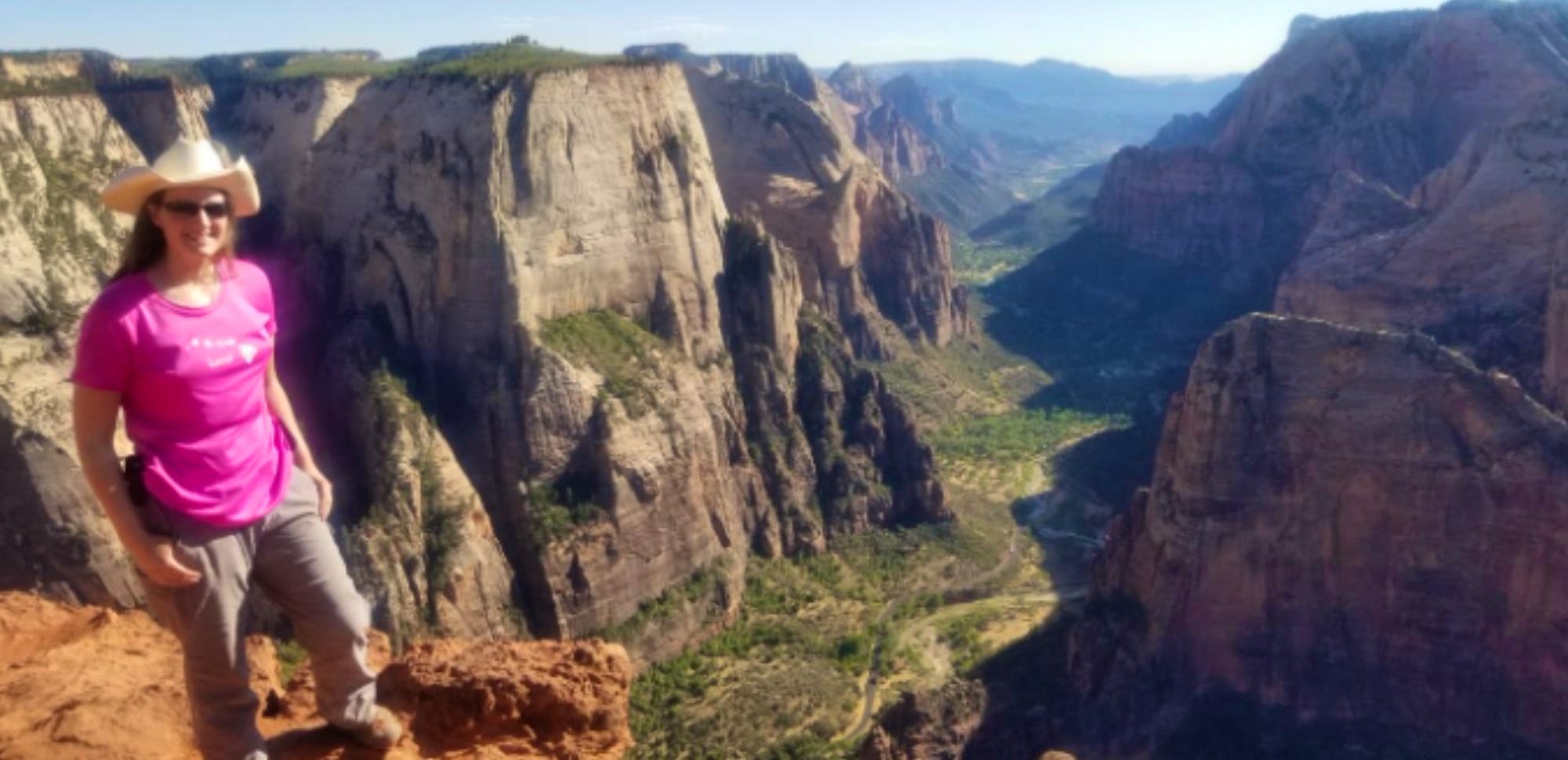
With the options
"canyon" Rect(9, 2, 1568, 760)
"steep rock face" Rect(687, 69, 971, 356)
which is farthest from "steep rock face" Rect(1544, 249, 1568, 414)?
"steep rock face" Rect(687, 69, 971, 356)

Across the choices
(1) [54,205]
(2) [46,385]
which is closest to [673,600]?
(2) [46,385]

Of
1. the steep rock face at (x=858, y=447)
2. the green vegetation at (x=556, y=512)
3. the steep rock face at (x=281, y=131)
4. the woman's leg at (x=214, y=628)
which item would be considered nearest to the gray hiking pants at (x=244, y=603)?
the woman's leg at (x=214, y=628)

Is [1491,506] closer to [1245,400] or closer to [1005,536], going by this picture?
[1245,400]

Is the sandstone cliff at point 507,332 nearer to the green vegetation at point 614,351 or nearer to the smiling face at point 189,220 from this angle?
the green vegetation at point 614,351

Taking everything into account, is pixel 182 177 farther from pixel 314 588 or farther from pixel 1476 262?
pixel 1476 262

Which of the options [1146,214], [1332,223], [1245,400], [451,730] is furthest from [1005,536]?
[1146,214]

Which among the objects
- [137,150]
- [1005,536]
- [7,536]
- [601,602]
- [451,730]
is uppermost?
[137,150]
